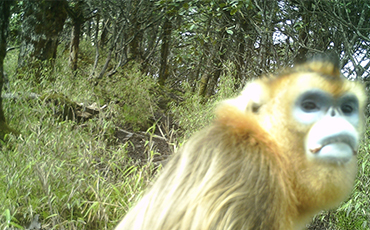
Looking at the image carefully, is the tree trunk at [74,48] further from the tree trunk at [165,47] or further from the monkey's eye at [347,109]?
the monkey's eye at [347,109]

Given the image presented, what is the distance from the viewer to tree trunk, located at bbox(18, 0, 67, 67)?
379 centimetres

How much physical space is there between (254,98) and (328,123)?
1.32 ft

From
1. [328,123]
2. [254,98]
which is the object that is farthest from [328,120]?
[254,98]

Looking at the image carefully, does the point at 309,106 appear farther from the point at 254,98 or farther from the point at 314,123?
the point at 254,98

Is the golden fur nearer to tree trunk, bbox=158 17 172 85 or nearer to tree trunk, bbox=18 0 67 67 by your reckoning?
tree trunk, bbox=18 0 67 67

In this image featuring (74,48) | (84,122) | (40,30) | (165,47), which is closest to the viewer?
(40,30)

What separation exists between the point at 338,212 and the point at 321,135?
221cm

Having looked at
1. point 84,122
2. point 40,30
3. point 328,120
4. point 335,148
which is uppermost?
point 40,30

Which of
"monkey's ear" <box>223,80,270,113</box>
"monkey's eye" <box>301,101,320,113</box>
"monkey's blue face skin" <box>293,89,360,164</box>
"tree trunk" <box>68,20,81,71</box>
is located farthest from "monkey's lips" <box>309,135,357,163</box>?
"tree trunk" <box>68,20,81,71</box>

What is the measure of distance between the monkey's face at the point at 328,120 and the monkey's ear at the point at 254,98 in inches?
7.1

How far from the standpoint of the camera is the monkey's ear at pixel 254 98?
5.27 ft

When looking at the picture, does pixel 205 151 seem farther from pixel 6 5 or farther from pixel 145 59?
pixel 145 59

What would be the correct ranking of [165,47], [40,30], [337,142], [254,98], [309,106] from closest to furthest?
[337,142], [309,106], [254,98], [40,30], [165,47]

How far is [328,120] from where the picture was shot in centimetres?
136
